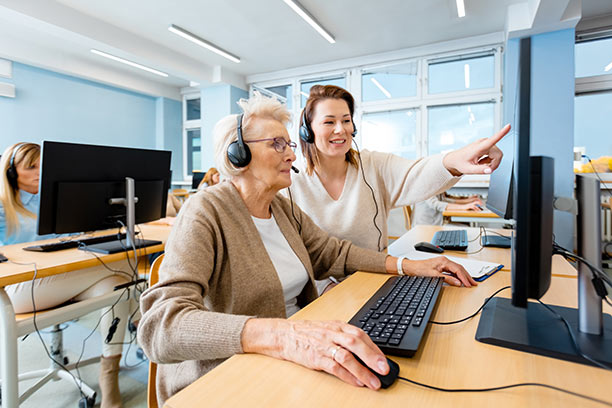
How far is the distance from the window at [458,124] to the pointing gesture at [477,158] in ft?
14.6

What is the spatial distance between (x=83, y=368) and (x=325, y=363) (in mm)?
1976

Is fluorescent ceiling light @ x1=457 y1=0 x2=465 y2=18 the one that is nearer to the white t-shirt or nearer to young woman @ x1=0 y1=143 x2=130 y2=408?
the white t-shirt

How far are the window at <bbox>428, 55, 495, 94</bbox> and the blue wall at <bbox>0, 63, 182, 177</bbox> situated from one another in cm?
565

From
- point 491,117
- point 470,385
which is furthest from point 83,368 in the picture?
point 491,117

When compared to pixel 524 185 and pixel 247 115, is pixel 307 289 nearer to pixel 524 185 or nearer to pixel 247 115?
pixel 247 115

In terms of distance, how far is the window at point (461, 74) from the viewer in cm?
516

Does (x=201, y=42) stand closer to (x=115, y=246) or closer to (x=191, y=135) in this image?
(x=191, y=135)

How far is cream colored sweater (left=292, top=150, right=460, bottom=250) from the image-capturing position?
4.72ft

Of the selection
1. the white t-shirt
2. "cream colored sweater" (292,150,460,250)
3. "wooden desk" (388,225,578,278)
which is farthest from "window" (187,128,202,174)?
the white t-shirt

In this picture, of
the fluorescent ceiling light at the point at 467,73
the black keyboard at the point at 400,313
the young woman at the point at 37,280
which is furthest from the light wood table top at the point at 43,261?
the fluorescent ceiling light at the point at 467,73

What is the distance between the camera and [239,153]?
41.4 inches

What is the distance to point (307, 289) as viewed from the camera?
3.67 ft

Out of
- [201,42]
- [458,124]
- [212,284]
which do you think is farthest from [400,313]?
[201,42]

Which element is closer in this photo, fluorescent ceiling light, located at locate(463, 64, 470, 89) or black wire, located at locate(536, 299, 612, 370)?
black wire, located at locate(536, 299, 612, 370)
